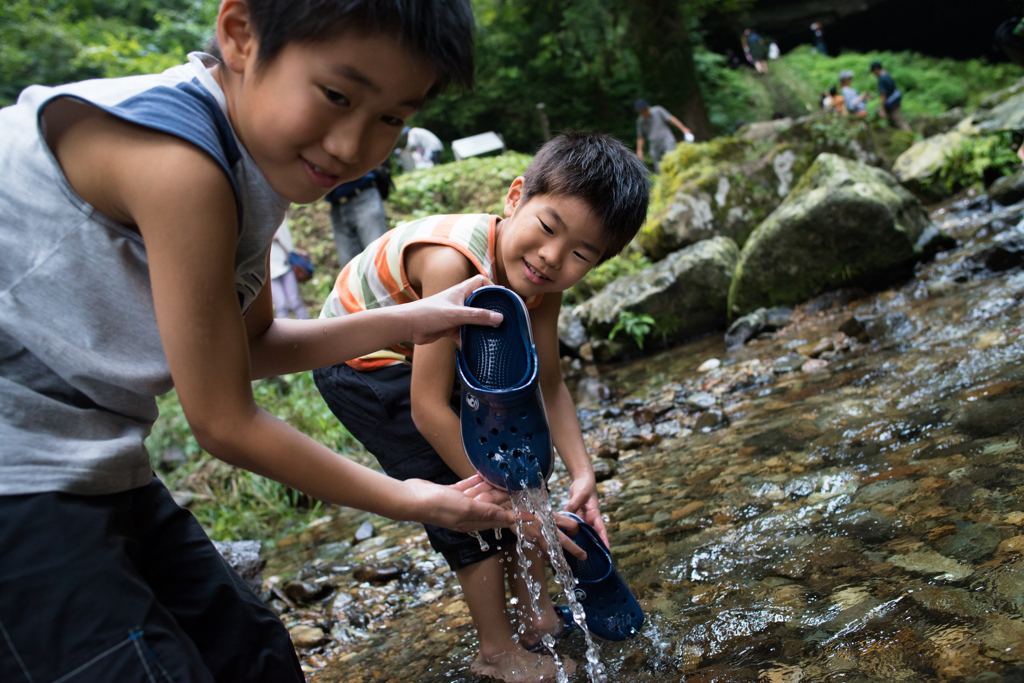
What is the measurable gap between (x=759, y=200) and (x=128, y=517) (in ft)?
24.7

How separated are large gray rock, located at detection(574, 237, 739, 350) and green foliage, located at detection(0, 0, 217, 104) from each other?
9159 millimetres

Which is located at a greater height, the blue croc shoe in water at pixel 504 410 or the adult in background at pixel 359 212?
the adult in background at pixel 359 212

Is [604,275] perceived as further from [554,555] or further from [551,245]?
[554,555]

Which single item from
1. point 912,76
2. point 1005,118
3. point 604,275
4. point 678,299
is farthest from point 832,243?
point 912,76

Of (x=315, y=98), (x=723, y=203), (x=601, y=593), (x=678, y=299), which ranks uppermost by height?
(x=315, y=98)

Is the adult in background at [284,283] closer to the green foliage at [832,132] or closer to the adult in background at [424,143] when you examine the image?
the adult in background at [424,143]

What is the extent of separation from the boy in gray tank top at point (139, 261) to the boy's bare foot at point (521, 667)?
0.99 meters

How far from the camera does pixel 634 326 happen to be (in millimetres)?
5961

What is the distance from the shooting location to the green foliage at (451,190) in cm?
964

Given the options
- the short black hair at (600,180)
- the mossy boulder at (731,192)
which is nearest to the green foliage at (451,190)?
the mossy boulder at (731,192)

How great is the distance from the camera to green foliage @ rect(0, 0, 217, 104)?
12.2m

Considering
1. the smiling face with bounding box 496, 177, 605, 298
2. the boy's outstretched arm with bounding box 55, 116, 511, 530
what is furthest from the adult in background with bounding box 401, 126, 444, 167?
the boy's outstretched arm with bounding box 55, 116, 511, 530

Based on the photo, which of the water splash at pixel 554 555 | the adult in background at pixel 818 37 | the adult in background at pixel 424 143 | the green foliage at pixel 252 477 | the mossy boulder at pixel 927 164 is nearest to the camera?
the water splash at pixel 554 555

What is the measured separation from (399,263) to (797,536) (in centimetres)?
143
